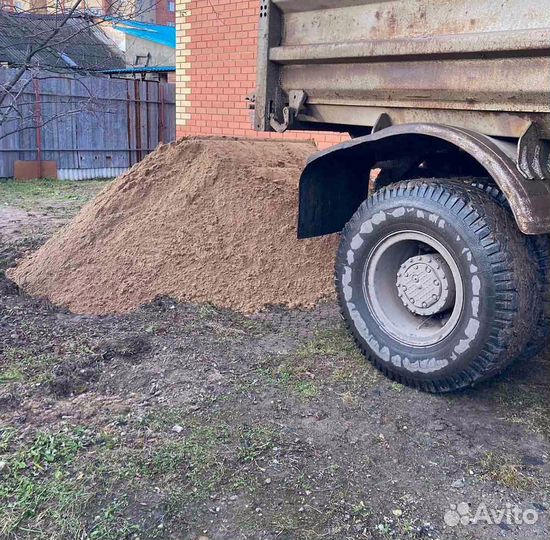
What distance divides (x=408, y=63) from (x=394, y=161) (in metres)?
0.69

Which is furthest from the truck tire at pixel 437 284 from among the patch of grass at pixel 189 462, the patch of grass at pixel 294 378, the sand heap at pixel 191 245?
the sand heap at pixel 191 245

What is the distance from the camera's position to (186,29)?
852 centimetres

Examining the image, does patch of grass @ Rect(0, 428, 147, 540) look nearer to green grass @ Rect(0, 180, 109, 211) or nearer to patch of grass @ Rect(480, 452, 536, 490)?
patch of grass @ Rect(480, 452, 536, 490)

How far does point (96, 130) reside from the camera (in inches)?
614

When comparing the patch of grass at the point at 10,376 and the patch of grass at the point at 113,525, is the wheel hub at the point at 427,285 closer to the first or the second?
the patch of grass at the point at 113,525

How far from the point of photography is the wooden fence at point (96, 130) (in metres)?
→ 14.2

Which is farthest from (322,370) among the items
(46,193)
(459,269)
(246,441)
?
(46,193)

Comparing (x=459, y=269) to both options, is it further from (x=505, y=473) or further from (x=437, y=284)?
(x=505, y=473)

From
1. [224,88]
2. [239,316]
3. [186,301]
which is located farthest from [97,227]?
[224,88]

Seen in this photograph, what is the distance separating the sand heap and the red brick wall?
2.02 meters

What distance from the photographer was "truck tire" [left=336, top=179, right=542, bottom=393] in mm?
2996

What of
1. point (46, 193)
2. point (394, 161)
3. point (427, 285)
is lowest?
point (46, 193)

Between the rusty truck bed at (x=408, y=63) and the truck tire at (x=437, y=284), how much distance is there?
44cm

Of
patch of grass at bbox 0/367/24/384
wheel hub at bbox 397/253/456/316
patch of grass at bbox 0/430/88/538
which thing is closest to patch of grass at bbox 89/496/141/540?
patch of grass at bbox 0/430/88/538
